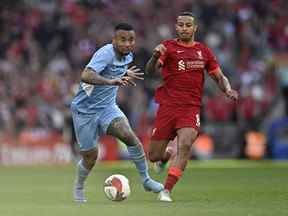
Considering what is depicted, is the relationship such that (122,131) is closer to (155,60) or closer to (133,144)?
(133,144)

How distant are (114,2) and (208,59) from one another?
63.6ft

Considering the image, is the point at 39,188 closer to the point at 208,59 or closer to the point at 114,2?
the point at 208,59

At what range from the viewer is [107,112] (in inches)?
539

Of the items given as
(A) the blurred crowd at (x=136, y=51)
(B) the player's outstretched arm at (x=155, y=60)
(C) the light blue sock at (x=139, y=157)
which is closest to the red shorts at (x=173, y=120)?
(C) the light blue sock at (x=139, y=157)

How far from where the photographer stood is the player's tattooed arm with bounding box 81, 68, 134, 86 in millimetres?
12695

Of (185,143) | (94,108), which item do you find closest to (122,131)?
(94,108)

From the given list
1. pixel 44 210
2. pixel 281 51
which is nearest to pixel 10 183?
pixel 44 210

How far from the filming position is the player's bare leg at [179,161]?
1317 centimetres

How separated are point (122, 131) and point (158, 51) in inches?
45.0

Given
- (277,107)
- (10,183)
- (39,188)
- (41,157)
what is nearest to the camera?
(39,188)

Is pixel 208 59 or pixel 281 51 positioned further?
pixel 281 51

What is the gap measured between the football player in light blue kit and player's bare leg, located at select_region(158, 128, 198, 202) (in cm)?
25

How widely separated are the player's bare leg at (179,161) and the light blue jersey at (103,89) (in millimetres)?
1104

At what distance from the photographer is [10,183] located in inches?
754
